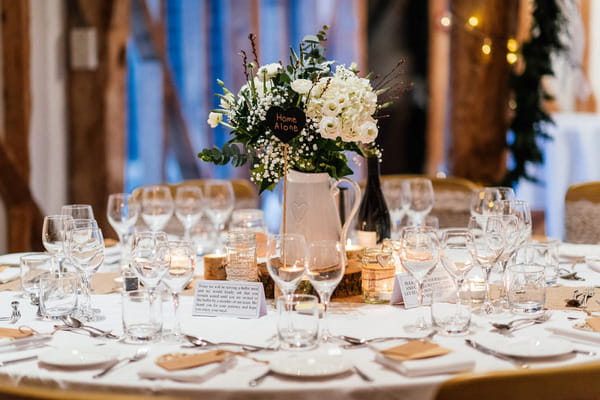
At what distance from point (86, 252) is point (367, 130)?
0.68 m

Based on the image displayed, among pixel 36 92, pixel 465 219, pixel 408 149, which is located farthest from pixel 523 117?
pixel 36 92

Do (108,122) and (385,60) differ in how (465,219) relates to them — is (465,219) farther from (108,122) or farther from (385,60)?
(385,60)

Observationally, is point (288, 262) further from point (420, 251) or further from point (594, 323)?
point (594, 323)

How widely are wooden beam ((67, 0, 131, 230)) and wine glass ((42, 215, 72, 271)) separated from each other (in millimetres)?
2478

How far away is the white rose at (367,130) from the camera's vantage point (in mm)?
1671

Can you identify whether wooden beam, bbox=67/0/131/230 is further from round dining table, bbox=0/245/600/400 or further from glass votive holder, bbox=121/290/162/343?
glass votive holder, bbox=121/290/162/343

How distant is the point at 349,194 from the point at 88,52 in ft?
8.60

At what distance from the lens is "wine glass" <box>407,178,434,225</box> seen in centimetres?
236

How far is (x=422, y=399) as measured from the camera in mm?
1165

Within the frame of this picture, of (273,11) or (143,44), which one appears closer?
(143,44)

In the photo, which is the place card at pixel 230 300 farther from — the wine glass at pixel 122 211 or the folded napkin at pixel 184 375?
the wine glass at pixel 122 211

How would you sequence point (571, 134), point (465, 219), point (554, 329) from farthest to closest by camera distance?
point (571, 134) → point (465, 219) → point (554, 329)

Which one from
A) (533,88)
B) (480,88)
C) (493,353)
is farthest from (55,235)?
(533,88)

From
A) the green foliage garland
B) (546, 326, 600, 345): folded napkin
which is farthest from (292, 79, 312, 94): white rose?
the green foliage garland
